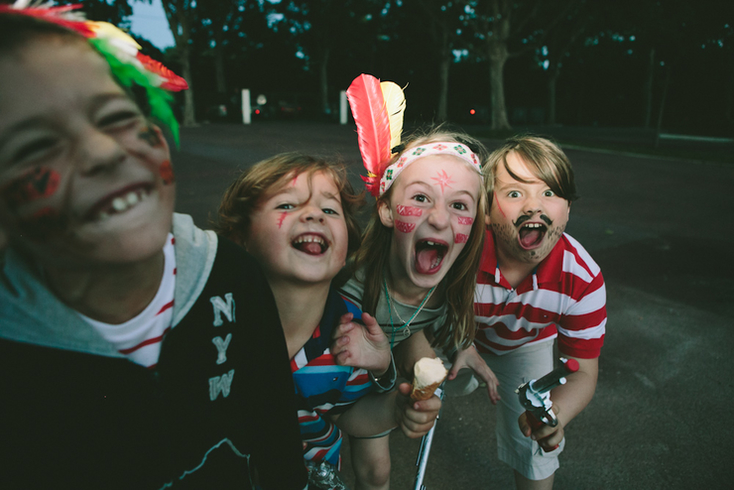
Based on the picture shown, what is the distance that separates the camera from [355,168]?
973 cm

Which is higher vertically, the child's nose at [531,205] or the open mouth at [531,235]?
the child's nose at [531,205]

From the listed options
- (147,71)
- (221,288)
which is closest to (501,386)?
(221,288)

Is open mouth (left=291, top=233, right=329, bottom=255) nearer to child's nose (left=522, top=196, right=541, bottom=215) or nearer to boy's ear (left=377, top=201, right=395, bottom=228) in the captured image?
boy's ear (left=377, top=201, right=395, bottom=228)

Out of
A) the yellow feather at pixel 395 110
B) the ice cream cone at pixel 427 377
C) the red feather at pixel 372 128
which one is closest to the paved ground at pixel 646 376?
the red feather at pixel 372 128

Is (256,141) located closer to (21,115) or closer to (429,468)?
(429,468)

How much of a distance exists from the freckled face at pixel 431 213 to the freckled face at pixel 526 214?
0.44 ft

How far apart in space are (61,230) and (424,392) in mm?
1117

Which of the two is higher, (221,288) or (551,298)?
(221,288)

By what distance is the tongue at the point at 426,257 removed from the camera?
70.2 inches

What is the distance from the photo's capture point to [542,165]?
5.97 feet

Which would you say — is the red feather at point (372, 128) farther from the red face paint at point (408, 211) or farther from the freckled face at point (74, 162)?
the freckled face at point (74, 162)

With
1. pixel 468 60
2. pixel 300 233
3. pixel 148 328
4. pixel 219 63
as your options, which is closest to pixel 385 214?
pixel 300 233

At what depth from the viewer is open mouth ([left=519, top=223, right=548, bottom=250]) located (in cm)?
178

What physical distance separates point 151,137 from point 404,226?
115 centimetres
